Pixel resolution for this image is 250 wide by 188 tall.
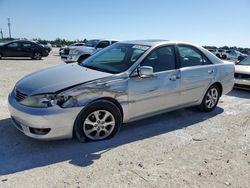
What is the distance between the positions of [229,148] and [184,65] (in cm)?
176

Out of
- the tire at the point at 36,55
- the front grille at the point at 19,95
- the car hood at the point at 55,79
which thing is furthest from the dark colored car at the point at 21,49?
the front grille at the point at 19,95

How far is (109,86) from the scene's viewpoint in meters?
4.12

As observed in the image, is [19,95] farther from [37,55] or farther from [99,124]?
[37,55]

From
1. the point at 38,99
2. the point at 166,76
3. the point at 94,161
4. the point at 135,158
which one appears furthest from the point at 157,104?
the point at 38,99

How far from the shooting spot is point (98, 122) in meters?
4.18

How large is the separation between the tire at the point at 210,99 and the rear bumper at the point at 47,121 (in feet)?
10.0

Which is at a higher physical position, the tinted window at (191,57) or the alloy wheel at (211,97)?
the tinted window at (191,57)

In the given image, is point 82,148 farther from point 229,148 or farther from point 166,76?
point 229,148

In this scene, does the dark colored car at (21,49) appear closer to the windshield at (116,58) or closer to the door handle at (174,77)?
the windshield at (116,58)

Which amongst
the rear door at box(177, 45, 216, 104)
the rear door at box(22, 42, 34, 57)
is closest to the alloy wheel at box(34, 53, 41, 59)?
the rear door at box(22, 42, 34, 57)

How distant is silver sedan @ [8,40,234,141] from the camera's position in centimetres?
381

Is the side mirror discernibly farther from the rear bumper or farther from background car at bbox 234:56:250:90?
background car at bbox 234:56:250:90

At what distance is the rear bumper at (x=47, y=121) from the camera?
12.1ft

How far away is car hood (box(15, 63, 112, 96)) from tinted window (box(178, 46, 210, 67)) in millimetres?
1710
